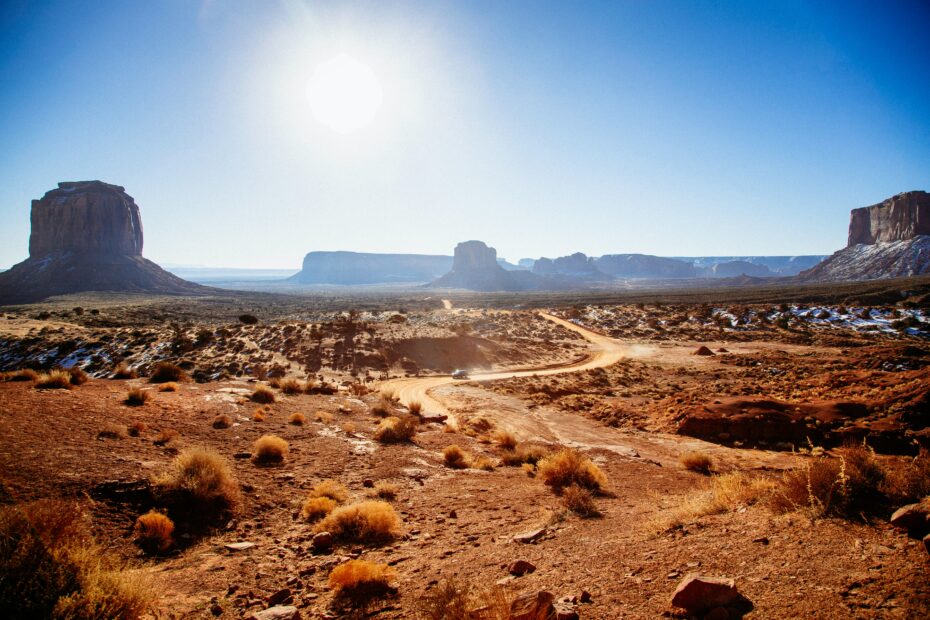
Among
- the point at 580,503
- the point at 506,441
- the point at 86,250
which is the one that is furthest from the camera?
the point at 86,250

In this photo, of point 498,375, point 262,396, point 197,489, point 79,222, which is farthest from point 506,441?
point 79,222

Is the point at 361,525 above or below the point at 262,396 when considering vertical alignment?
above

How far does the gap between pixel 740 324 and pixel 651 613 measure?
60.1 metres

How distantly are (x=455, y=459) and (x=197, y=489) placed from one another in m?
6.56

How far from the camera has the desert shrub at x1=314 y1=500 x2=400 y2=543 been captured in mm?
6566

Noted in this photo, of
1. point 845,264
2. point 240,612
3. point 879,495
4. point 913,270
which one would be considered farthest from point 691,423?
point 845,264

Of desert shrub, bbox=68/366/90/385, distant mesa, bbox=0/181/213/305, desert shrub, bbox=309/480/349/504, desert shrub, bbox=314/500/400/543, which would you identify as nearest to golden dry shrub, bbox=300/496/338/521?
desert shrub, bbox=309/480/349/504

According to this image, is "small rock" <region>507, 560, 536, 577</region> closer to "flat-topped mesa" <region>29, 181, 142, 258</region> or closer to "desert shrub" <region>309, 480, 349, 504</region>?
"desert shrub" <region>309, 480, 349, 504</region>

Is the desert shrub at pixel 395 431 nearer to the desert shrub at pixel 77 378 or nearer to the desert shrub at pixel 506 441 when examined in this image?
the desert shrub at pixel 506 441

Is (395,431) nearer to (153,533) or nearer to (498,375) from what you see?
(153,533)

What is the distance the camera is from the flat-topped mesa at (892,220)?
135m

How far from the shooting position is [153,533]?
19.0ft

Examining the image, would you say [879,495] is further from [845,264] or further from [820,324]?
[845,264]

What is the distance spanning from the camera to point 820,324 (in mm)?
48219
